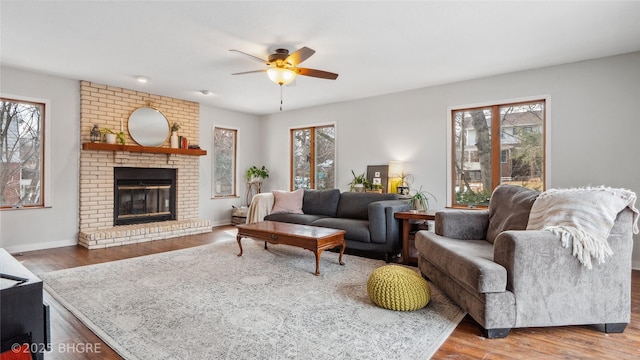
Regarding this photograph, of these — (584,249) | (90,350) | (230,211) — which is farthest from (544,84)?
(230,211)

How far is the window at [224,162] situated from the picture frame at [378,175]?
121 inches

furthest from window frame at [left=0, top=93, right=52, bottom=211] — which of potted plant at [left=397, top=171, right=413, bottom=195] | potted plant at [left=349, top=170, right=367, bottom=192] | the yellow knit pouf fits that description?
potted plant at [left=397, top=171, right=413, bottom=195]

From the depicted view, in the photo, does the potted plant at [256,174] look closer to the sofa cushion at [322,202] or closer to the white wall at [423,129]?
the white wall at [423,129]

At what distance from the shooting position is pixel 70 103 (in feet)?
16.0

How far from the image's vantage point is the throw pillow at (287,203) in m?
5.18

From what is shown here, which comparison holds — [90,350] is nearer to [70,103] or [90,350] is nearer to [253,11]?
[253,11]

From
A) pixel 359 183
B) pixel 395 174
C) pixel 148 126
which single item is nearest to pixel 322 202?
pixel 359 183

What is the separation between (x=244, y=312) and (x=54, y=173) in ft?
13.6

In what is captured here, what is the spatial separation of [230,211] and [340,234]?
4.00 meters

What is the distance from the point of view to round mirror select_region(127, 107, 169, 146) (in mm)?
5496

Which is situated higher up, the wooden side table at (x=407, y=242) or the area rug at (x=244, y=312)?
the wooden side table at (x=407, y=242)

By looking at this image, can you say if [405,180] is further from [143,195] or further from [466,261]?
[143,195]

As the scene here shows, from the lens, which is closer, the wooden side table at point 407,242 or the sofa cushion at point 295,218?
the wooden side table at point 407,242

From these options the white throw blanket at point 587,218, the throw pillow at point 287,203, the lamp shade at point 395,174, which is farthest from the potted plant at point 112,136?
the white throw blanket at point 587,218
